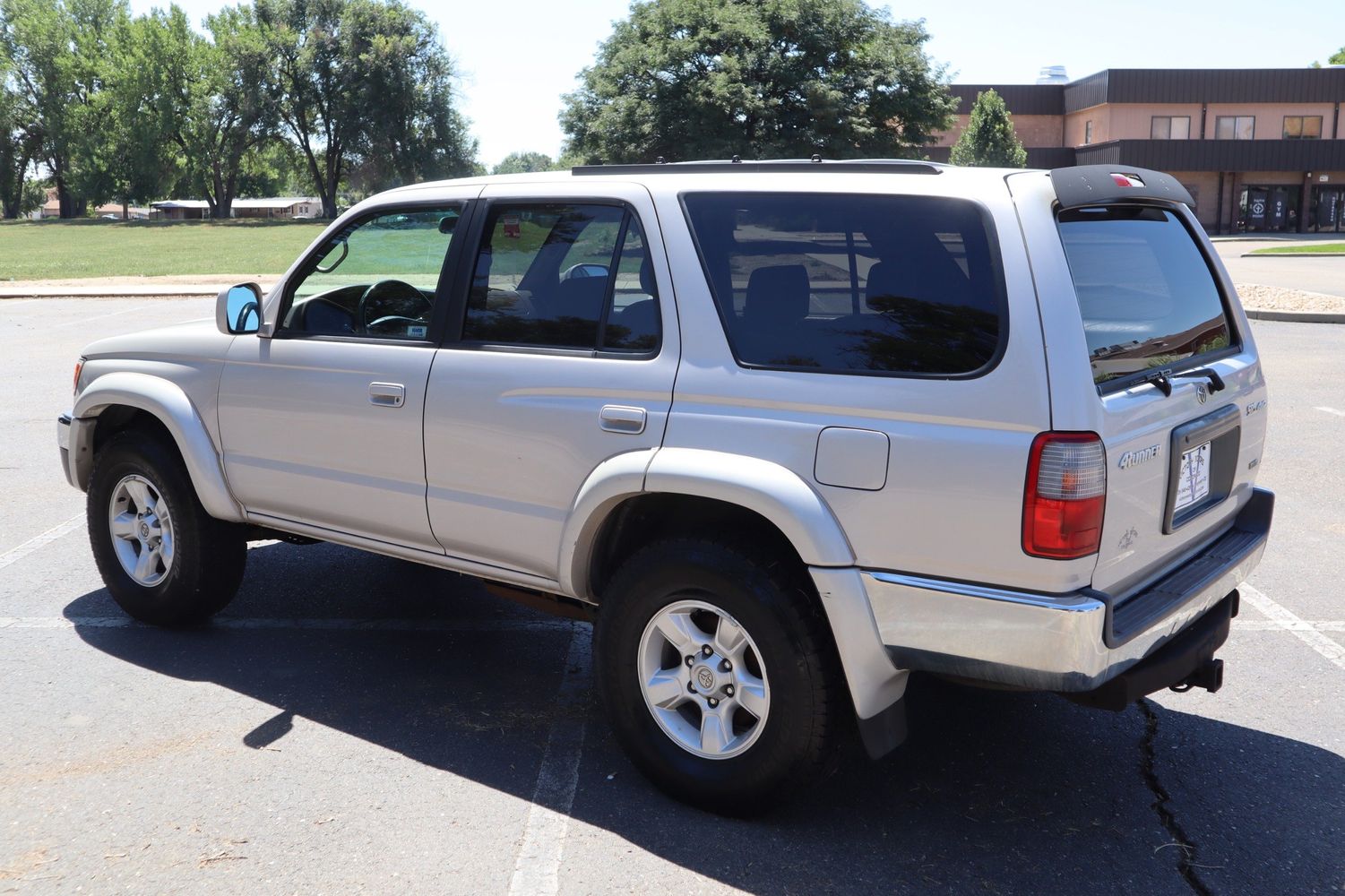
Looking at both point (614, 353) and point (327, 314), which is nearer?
point (614, 353)

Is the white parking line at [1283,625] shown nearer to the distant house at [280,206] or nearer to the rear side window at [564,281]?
the rear side window at [564,281]

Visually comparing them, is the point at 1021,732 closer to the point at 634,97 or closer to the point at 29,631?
the point at 29,631

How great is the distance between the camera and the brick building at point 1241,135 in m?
57.3

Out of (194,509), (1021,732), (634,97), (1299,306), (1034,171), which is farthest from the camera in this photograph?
(634,97)

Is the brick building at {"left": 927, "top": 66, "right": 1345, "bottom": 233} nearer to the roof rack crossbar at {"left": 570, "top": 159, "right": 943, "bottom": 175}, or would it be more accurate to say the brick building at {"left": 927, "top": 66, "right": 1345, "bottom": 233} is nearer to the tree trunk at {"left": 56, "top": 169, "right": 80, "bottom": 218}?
the roof rack crossbar at {"left": 570, "top": 159, "right": 943, "bottom": 175}

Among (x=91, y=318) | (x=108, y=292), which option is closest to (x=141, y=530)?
(x=91, y=318)

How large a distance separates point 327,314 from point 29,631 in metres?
2.06

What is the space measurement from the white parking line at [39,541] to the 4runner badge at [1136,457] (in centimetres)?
553

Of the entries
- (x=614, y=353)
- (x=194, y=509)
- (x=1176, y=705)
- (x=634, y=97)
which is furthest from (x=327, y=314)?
(x=634, y=97)

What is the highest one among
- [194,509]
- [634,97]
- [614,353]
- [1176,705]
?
[634,97]

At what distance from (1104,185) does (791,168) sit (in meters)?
0.89

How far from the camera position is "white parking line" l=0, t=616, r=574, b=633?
17.2 feet

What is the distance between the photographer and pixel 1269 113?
197 feet

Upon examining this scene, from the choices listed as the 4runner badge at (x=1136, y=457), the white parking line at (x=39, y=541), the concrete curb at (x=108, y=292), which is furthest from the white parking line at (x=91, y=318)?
the 4runner badge at (x=1136, y=457)
